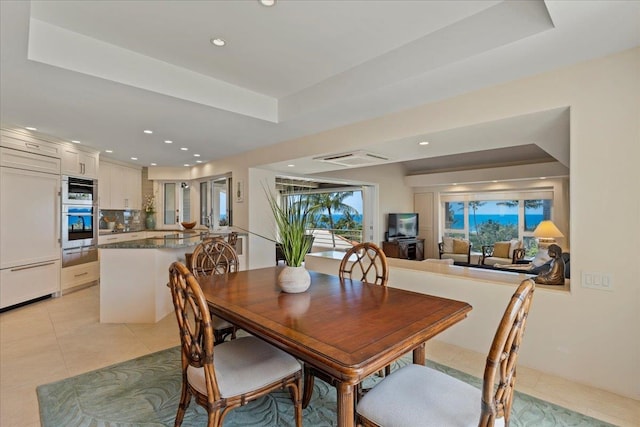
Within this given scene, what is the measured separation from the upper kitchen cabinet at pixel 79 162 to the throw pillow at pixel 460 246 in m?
8.20

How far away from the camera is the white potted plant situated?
6.34 feet

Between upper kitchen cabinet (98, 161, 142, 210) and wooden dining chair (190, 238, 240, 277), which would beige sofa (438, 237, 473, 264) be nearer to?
wooden dining chair (190, 238, 240, 277)

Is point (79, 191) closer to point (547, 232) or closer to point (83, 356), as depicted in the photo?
point (83, 356)

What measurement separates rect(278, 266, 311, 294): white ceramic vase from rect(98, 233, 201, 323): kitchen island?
2.40 metres

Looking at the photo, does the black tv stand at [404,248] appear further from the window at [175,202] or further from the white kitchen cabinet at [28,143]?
the white kitchen cabinet at [28,143]

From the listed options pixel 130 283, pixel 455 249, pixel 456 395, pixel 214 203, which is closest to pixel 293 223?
pixel 456 395

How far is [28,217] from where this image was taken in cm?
428

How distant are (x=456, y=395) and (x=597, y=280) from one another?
168cm

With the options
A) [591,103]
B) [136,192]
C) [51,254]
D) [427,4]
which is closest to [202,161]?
[136,192]

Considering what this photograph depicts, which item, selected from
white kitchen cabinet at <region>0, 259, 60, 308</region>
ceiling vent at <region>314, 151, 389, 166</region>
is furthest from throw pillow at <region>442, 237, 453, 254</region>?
white kitchen cabinet at <region>0, 259, 60, 308</region>

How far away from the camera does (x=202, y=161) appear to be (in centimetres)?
647

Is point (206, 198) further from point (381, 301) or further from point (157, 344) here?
point (381, 301)

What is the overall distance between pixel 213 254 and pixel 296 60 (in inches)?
74.2

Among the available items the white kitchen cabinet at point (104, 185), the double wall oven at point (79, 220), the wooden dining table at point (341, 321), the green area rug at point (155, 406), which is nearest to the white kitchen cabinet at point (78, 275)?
the double wall oven at point (79, 220)
